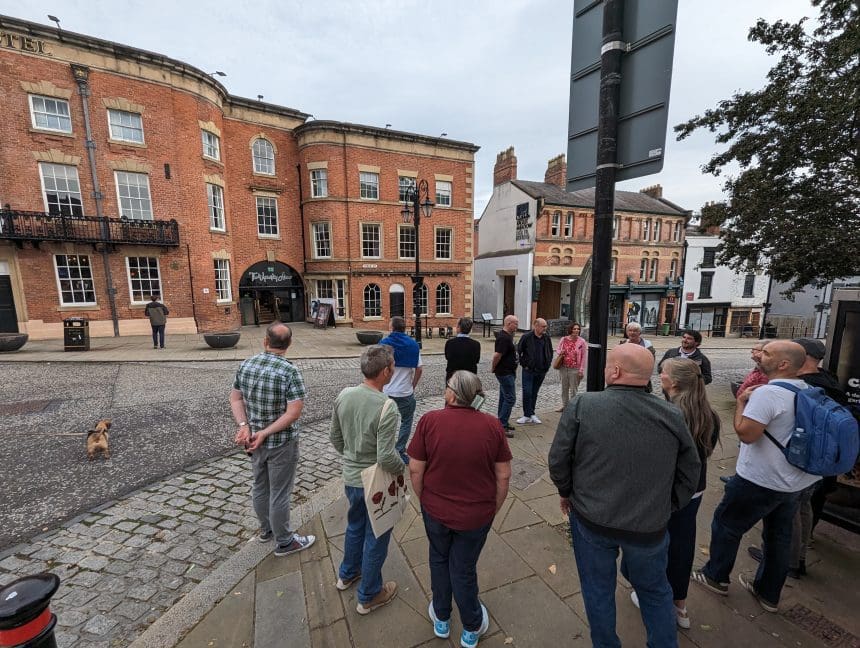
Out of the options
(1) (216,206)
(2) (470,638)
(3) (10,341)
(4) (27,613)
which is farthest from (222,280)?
(2) (470,638)

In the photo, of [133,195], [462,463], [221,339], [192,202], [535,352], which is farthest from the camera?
[192,202]

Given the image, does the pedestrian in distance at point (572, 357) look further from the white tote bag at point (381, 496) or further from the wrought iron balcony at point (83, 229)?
the wrought iron balcony at point (83, 229)

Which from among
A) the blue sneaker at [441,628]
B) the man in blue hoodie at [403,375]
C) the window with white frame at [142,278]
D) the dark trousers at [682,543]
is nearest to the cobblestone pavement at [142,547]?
the man in blue hoodie at [403,375]

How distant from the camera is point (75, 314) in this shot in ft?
49.8

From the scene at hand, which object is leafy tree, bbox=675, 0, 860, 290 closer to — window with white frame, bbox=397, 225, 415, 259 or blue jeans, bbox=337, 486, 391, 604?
blue jeans, bbox=337, 486, 391, 604

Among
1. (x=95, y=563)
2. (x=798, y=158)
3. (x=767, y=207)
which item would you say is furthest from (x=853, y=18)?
(x=95, y=563)

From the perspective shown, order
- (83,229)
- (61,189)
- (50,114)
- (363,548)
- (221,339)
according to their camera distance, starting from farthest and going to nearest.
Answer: (83,229) → (61,189) → (50,114) → (221,339) → (363,548)

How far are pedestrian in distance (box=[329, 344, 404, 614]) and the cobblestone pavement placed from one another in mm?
1492

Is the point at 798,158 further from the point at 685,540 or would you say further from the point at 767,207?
the point at 685,540

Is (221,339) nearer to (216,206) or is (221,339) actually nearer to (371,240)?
(216,206)

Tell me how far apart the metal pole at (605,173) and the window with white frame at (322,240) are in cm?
1941

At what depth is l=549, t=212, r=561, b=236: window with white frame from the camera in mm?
23747

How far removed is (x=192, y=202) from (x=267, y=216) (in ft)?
13.9

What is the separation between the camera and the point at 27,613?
1.58 metres
